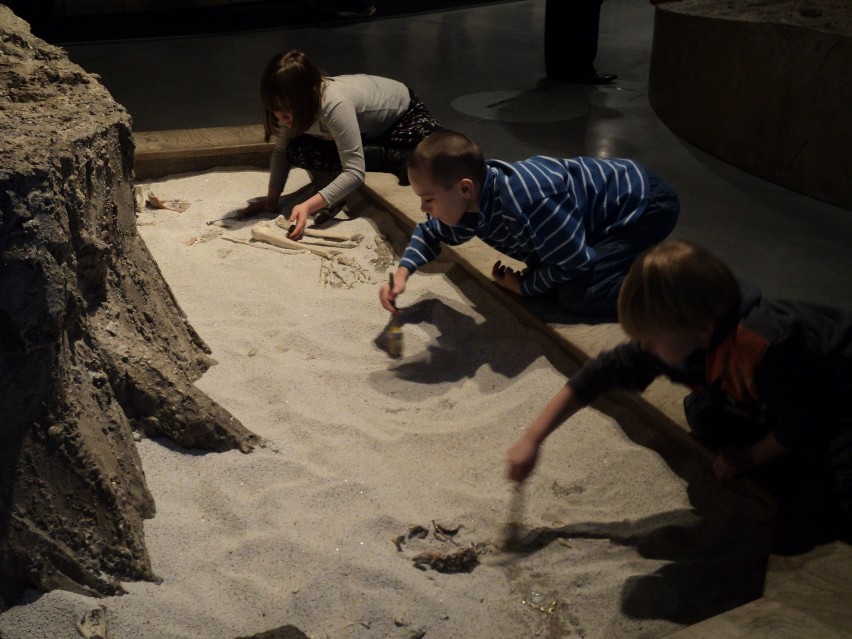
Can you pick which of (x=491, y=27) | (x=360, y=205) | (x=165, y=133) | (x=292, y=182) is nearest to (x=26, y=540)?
(x=360, y=205)

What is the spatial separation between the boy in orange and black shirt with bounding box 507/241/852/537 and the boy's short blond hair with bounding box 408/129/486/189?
877mm

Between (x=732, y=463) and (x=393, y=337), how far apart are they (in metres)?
1.34

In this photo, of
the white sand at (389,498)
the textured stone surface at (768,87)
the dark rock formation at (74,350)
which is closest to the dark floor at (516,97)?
the textured stone surface at (768,87)

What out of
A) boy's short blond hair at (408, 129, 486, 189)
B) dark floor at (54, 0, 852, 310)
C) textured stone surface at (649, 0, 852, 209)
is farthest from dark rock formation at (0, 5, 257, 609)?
textured stone surface at (649, 0, 852, 209)

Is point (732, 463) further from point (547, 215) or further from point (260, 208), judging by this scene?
point (260, 208)

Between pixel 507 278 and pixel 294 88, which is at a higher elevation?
pixel 294 88

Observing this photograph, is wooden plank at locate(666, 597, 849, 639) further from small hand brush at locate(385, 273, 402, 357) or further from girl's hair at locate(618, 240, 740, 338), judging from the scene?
small hand brush at locate(385, 273, 402, 357)

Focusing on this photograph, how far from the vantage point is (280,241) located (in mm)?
3848

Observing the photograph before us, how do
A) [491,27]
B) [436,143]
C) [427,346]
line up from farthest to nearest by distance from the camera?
[491,27]
[427,346]
[436,143]

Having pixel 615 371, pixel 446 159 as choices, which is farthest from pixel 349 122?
pixel 615 371

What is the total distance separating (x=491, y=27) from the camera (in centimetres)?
899

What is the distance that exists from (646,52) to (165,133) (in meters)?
4.66

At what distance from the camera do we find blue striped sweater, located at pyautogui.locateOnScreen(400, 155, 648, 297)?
9.12 ft

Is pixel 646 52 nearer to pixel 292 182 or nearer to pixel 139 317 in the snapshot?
pixel 292 182
